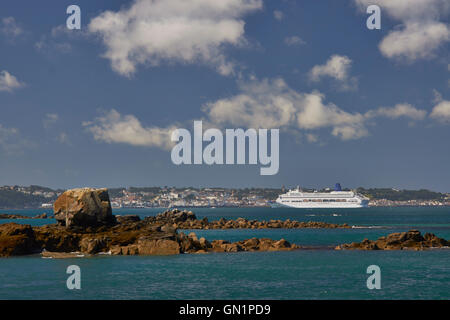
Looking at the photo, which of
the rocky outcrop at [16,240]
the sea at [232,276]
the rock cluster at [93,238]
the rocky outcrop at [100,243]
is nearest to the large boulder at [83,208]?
the rock cluster at [93,238]

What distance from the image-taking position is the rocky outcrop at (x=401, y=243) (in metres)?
50.7

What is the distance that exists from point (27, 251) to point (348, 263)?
28.7 metres

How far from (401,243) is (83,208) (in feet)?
112

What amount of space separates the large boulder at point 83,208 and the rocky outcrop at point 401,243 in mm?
25617

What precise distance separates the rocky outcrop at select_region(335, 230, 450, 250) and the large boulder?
84.0ft

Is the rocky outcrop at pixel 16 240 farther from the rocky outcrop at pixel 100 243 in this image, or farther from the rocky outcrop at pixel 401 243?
the rocky outcrop at pixel 401 243

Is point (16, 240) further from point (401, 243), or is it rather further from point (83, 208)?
point (401, 243)

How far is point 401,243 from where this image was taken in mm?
52312

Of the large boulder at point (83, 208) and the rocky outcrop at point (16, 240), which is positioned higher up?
the large boulder at point (83, 208)

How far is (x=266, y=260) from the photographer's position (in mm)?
41594

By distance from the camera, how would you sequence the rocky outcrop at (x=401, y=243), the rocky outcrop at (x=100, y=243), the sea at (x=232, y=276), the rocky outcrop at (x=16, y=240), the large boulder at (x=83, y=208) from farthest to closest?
the large boulder at (x=83, y=208), the rocky outcrop at (x=401, y=243), the rocky outcrop at (x=100, y=243), the rocky outcrop at (x=16, y=240), the sea at (x=232, y=276)
